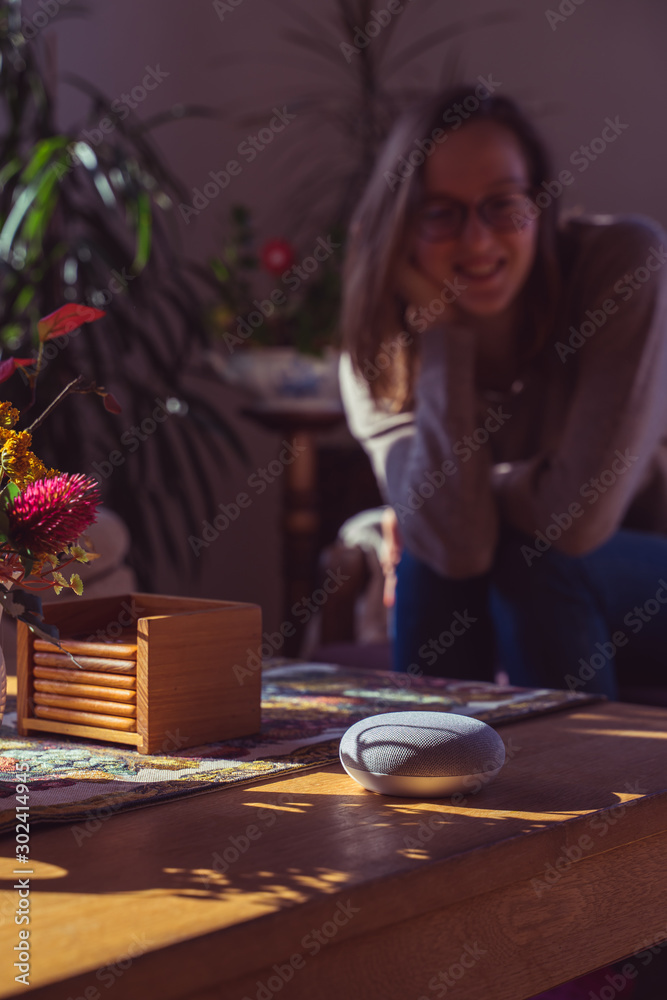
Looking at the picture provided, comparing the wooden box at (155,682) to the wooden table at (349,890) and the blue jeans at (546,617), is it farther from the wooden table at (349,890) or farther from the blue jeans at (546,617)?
the blue jeans at (546,617)

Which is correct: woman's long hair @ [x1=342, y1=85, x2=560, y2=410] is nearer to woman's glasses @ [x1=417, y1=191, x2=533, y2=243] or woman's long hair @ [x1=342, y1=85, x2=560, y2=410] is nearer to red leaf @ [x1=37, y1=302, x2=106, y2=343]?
woman's glasses @ [x1=417, y1=191, x2=533, y2=243]

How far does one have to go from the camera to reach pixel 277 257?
8.17 feet

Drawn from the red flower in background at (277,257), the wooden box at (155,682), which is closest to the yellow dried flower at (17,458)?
the wooden box at (155,682)

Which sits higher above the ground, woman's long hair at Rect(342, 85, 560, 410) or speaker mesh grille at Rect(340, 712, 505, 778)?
woman's long hair at Rect(342, 85, 560, 410)

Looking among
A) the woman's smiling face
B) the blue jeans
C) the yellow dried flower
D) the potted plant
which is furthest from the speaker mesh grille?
the potted plant

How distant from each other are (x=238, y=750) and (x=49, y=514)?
0.24 metres

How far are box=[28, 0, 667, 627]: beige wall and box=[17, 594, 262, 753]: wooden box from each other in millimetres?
2041

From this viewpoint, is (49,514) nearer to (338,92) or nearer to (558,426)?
(558,426)

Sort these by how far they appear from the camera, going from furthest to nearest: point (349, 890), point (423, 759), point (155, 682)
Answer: point (155, 682) → point (423, 759) → point (349, 890)

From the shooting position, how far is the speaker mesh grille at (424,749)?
0.67 meters

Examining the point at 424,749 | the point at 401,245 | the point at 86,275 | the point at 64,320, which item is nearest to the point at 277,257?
the point at 86,275

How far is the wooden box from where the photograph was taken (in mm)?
797

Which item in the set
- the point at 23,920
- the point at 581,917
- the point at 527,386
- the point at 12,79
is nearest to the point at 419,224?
the point at 527,386

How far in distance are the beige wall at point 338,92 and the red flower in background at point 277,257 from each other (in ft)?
1.47
